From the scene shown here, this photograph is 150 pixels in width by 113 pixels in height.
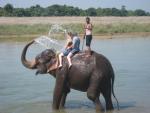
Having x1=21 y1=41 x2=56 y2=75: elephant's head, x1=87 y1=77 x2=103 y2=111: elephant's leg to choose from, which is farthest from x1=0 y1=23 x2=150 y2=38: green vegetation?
x1=87 y1=77 x2=103 y2=111: elephant's leg

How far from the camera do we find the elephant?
47.3 feet

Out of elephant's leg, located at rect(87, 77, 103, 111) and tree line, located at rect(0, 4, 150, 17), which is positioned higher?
elephant's leg, located at rect(87, 77, 103, 111)

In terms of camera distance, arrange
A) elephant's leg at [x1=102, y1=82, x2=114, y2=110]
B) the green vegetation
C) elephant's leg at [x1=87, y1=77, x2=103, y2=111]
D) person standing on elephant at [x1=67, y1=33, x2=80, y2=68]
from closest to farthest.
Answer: elephant's leg at [x1=87, y1=77, x2=103, y2=111] < elephant's leg at [x1=102, y1=82, x2=114, y2=110] < person standing on elephant at [x1=67, y1=33, x2=80, y2=68] < the green vegetation

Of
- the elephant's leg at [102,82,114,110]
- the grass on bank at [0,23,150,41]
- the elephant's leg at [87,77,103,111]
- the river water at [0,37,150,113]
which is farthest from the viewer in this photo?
the grass on bank at [0,23,150,41]

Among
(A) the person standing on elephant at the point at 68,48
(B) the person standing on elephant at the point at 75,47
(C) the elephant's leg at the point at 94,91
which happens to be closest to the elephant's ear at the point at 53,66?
(A) the person standing on elephant at the point at 68,48

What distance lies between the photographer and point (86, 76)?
47.6ft

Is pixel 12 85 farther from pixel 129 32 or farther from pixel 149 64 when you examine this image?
pixel 129 32

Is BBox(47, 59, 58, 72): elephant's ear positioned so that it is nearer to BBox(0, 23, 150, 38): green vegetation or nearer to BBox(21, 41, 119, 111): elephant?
BBox(21, 41, 119, 111): elephant

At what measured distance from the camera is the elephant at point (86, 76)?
1441 centimetres

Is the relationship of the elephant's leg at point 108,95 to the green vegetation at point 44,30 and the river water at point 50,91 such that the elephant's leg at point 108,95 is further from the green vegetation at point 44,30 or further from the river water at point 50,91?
the green vegetation at point 44,30

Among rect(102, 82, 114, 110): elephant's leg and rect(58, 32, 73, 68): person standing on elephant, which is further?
rect(58, 32, 73, 68): person standing on elephant

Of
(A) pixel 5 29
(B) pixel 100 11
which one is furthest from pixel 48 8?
(A) pixel 5 29

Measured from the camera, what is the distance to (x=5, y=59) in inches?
1187

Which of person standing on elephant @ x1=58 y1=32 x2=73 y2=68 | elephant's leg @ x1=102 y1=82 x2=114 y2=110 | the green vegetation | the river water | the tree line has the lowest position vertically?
the tree line
